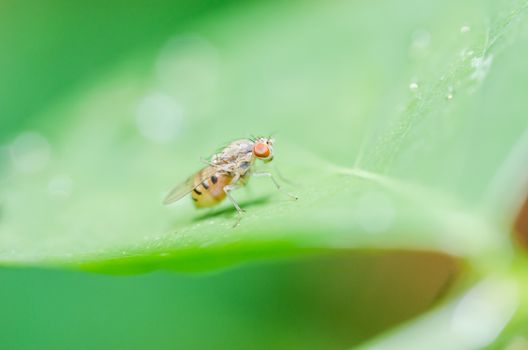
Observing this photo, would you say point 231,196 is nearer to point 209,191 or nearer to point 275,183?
point 209,191

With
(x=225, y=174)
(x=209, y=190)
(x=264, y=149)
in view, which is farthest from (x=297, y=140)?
(x=209, y=190)

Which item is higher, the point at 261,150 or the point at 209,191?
the point at 261,150

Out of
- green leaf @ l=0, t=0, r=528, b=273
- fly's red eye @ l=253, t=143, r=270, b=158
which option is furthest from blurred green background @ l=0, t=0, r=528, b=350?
fly's red eye @ l=253, t=143, r=270, b=158

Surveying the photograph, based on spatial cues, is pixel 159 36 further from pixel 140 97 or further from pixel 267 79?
pixel 267 79

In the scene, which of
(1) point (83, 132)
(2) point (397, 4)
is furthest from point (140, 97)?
(2) point (397, 4)

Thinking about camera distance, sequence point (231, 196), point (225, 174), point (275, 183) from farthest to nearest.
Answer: point (225, 174) → point (231, 196) → point (275, 183)

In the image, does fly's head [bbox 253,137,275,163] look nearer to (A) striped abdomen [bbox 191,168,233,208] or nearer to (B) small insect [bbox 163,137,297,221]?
(B) small insect [bbox 163,137,297,221]
